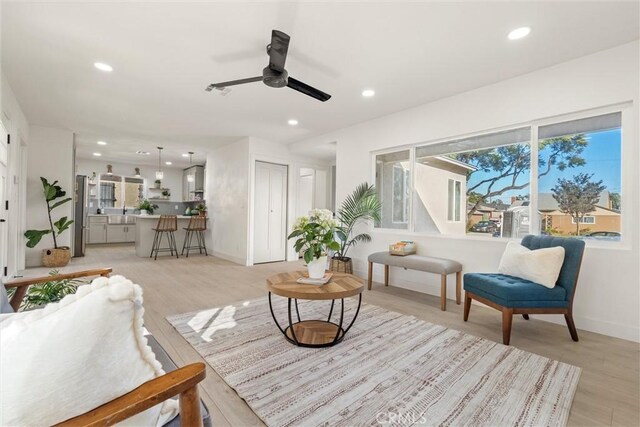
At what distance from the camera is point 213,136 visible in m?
5.75

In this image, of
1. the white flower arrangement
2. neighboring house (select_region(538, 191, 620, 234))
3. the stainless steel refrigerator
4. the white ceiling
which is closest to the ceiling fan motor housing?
the white ceiling

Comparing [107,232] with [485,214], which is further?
[107,232]

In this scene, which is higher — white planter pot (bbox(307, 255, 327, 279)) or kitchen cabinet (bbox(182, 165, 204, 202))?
kitchen cabinet (bbox(182, 165, 204, 202))

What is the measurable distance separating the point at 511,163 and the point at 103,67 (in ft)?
15.3

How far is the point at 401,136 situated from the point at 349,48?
1890 mm

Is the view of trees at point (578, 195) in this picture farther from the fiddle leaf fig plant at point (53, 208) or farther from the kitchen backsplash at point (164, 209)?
the kitchen backsplash at point (164, 209)

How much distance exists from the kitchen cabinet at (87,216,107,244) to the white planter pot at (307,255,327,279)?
8.57 m

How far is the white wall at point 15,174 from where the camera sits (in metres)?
3.50

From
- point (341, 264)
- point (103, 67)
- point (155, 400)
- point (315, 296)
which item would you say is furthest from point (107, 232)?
point (155, 400)

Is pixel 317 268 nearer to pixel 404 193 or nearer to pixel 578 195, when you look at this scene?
pixel 404 193

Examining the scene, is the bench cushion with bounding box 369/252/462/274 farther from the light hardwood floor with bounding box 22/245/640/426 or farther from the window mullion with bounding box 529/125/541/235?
the window mullion with bounding box 529/125/541/235

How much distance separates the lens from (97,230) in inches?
322

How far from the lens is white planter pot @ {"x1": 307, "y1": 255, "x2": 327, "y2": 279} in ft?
7.77

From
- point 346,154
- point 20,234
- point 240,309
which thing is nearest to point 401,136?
point 346,154
